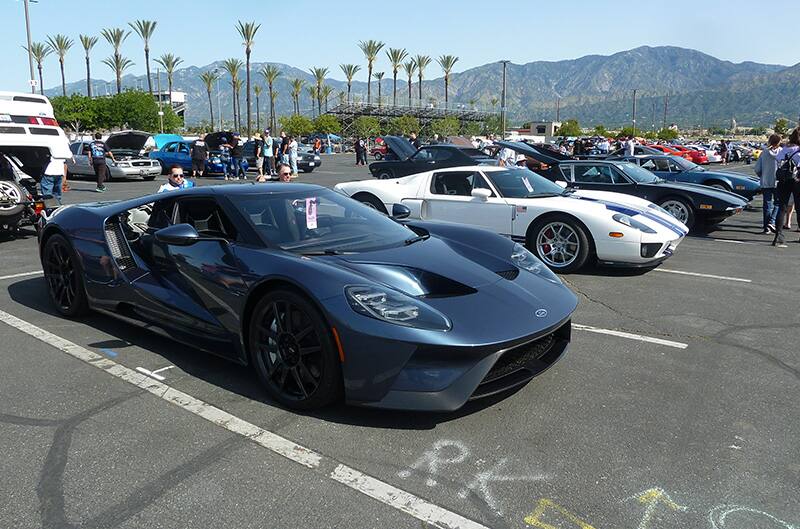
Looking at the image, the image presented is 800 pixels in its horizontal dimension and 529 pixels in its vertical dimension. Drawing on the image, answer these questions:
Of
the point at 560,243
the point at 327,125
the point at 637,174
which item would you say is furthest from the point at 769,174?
the point at 327,125

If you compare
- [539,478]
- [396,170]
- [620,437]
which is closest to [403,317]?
[539,478]

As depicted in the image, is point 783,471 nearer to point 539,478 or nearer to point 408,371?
point 539,478

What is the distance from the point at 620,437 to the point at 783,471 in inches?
28.7

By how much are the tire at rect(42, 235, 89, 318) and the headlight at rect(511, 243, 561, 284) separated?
11.4ft

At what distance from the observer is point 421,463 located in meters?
2.98

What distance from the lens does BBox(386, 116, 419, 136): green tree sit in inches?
2857

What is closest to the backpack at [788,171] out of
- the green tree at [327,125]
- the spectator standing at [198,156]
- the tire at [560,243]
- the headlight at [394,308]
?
the tire at [560,243]

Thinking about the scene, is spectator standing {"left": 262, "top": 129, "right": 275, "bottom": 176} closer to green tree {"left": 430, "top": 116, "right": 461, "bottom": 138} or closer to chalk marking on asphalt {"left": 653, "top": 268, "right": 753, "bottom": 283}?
chalk marking on asphalt {"left": 653, "top": 268, "right": 753, "bottom": 283}

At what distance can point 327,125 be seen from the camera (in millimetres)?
74562

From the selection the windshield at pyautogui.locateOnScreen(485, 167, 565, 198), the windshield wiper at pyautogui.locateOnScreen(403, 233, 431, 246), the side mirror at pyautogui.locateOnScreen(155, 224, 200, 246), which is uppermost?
the windshield at pyautogui.locateOnScreen(485, 167, 565, 198)

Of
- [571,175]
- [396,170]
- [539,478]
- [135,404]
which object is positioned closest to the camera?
[539,478]

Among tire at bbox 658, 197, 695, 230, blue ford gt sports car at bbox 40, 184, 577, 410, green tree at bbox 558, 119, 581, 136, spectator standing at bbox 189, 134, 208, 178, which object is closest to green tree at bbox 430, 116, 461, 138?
green tree at bbox 558, 119, 581, 136

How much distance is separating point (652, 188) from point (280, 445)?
9.45 metres

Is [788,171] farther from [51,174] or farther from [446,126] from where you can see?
[446,126]
